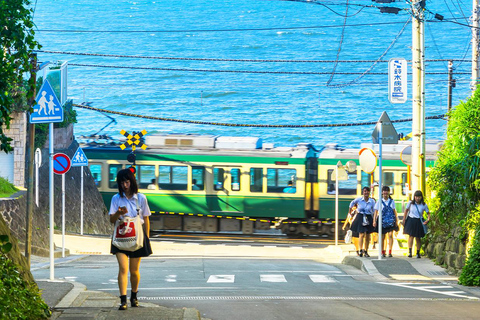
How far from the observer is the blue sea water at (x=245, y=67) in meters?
109

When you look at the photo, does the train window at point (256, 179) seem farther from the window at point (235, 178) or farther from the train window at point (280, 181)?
the window at point (235, 178)

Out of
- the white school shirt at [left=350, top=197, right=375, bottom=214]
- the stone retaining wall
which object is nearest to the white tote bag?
A: the stone retaining wall

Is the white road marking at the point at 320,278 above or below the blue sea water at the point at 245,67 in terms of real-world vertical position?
below

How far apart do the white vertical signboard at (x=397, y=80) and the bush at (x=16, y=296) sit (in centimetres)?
1580

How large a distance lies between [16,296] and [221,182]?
946 inches

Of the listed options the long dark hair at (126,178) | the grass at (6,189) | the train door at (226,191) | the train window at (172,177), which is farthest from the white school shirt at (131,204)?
the train window at (172,177)

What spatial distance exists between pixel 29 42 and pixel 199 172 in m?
22.1

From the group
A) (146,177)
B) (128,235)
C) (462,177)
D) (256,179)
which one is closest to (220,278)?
(462,177)

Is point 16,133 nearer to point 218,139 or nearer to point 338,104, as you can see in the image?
point 218,139

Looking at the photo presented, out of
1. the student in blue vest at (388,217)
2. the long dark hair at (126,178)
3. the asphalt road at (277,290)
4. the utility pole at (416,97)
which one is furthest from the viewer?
the utility pole at (416,97)

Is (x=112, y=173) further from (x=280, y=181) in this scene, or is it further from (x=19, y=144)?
(x=280, y=181)

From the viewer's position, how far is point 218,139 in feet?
106

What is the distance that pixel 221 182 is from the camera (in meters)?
32.2

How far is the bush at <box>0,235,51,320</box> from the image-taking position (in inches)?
302
